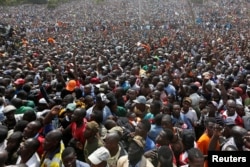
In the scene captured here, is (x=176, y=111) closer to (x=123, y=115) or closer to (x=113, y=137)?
(x=123, y=115)

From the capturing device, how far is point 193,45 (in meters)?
16.2

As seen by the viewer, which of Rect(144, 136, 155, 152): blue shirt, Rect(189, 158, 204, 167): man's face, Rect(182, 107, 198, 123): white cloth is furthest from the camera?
Rect(182, 107, 198, 123): white cloth

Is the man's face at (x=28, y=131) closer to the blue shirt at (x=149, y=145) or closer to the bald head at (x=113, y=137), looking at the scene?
the bald head at (x=113, y=137)

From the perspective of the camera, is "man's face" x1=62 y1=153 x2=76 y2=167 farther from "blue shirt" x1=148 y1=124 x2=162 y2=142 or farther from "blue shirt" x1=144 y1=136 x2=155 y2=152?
"blue shirt" x1=148 y1=124 x2=162 y2=142

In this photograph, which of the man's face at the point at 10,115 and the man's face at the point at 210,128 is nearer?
the man's face at the point at 210,128

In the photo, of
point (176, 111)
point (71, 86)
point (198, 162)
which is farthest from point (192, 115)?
point (71, 86)

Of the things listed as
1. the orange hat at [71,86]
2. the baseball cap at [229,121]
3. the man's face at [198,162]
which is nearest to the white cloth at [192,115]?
the baseball cap at [229,121]

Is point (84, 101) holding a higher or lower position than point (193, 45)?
higher

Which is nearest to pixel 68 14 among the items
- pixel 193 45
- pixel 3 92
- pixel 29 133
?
pixel 193 45

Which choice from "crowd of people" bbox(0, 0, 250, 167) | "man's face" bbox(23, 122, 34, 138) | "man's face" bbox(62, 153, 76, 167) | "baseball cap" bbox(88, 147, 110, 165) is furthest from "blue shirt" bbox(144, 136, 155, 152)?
"man's face" bbox(23, 122, 34, 138)

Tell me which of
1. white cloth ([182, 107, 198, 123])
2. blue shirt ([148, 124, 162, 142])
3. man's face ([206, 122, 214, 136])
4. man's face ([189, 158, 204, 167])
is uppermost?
man's face ([189, 158, 204, 167])

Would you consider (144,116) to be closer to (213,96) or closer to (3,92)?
(213,96)

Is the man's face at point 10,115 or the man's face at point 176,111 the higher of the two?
the man's face at point 10,115

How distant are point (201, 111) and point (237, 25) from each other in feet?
71.0
